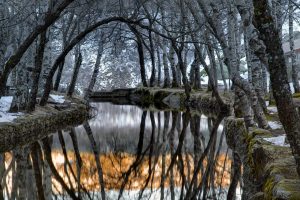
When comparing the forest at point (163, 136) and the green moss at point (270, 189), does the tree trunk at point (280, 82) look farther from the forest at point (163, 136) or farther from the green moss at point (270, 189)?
the green moss at point (270, 189)

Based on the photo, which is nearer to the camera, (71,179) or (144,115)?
(71,179)

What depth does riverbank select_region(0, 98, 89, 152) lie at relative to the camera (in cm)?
1243

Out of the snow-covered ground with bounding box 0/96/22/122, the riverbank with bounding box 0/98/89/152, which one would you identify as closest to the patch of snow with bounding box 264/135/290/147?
the riverbank with bounding box 0/98/89/152

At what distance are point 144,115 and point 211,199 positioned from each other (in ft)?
55.0

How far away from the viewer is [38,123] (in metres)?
15.3

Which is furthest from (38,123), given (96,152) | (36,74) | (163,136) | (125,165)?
(163,136)

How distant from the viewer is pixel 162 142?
16047 millimetres

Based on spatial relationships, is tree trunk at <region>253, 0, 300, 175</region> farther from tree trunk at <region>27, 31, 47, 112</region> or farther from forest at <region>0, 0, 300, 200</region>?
tree trunk at <region>27, 31, 47, 112</region>

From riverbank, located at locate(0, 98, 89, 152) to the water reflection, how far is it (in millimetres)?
364

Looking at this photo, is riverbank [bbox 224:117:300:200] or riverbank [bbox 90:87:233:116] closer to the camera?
riverbank [bbox 224:117:300:200]

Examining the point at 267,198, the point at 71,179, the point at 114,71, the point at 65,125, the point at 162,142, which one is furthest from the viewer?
the point at 114,71

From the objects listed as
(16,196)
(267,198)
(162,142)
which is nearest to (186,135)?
(162,142)

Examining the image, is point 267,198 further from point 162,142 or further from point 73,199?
point 162,142

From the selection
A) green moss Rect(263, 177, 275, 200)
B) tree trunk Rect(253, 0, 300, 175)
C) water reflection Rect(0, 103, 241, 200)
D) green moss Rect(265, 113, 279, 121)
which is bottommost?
water reflection Rect(0, 103, 241, 200)
